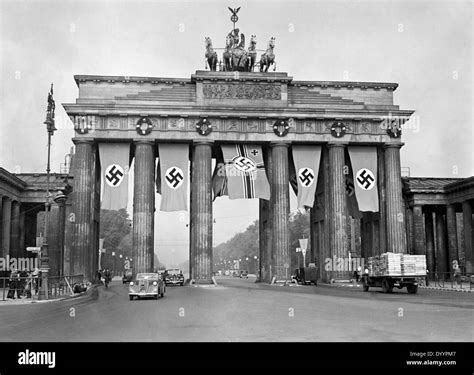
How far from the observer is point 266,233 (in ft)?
202

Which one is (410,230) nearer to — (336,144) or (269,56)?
(336,144)

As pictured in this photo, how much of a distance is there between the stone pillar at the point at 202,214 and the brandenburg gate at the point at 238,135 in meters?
0.10

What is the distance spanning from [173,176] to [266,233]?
12781 mm

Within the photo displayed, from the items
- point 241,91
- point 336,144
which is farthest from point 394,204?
point 241,91

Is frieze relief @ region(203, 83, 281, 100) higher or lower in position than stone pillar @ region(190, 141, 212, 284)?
higher

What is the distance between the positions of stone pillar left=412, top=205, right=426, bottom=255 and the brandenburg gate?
25.1 ft

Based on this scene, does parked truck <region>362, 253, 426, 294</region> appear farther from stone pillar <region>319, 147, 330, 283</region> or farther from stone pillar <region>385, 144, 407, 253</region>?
stone pillar <region>385, 144, 407, 253</region>

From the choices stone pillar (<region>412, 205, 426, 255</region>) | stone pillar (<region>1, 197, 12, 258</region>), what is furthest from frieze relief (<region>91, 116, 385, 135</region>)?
stone pillar (<region>412, 205, 426, 255</region>)

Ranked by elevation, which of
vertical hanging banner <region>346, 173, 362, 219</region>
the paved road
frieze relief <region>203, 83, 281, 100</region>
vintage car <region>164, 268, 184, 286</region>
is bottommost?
vintage car <region>164, 268, 184, 286</region>

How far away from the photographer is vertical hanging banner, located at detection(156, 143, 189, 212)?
5503 cm

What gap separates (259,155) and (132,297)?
1046 inches

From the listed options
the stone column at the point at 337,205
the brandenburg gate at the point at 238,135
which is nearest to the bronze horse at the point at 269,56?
the brandenburg gate at the point at 238,135
